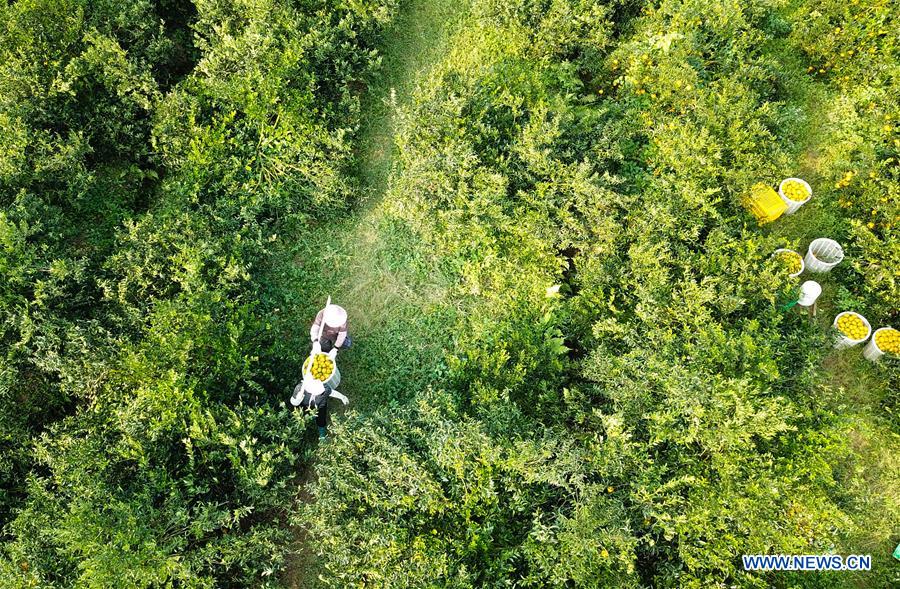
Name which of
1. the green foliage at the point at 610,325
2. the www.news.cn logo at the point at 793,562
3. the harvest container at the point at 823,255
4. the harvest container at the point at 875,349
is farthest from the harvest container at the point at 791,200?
the www.news.cn logo at the point at 793,562

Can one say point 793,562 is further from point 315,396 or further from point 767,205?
point 315,396

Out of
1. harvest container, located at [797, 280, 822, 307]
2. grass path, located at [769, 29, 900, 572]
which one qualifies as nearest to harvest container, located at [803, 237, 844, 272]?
grass path, located at [769, 29, 900, 572]

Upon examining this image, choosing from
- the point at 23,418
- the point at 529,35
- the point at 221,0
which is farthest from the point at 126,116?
the point at 529,35

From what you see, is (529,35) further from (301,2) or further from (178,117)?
(178,117)

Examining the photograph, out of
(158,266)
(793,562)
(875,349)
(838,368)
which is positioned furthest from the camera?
(838,368)

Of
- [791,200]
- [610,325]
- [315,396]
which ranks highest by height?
[315,396]

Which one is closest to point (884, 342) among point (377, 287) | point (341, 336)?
point (377, 287)
